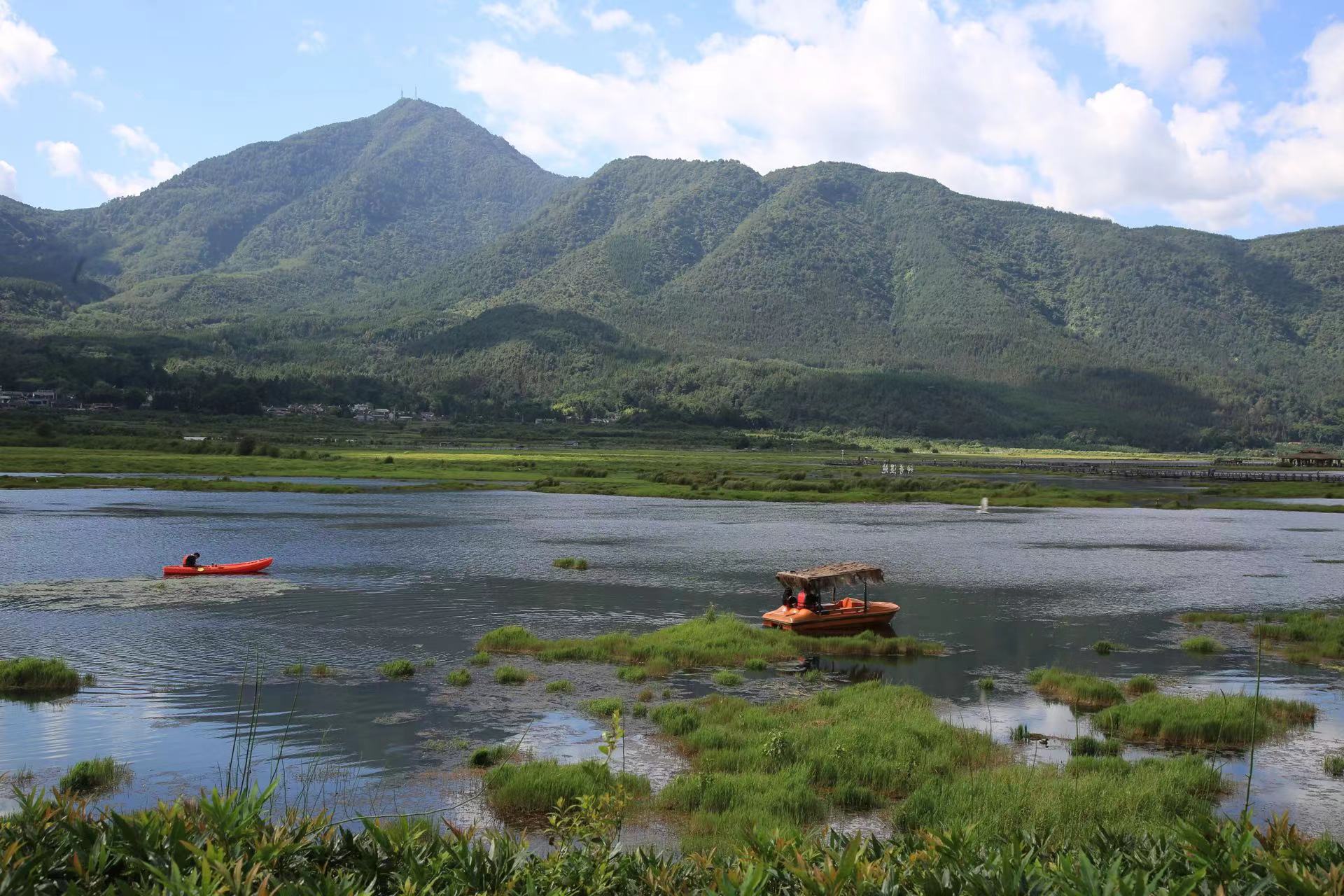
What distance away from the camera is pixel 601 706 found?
24.2 meters

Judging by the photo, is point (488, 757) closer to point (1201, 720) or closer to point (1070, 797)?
point (1070, 797)

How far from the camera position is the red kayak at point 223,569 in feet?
145

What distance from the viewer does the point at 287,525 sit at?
6725 cm

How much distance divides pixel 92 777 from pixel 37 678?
30.7ft

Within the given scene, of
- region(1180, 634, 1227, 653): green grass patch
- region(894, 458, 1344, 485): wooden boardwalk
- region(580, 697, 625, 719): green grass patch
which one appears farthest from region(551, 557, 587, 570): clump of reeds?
region(894, 458, 1344, 485): wooden boardwalk

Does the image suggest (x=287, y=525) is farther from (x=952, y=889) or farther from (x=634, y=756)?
(x=952, y=889)

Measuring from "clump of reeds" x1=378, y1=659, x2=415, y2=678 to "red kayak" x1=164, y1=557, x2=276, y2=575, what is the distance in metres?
20.1

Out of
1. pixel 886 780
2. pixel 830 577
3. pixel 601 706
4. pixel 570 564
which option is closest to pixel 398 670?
pixel 601 706

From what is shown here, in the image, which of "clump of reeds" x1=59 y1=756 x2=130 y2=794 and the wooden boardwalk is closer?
"clump of reeds" x1=59 y1=756 x2=130 y2=794

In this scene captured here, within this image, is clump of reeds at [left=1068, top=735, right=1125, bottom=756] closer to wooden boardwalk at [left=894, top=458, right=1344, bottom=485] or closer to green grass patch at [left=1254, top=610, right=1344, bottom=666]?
green grass patch at [left=1254, top=610, right=1344, bottom=666]

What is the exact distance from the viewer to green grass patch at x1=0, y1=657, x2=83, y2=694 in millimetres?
25047

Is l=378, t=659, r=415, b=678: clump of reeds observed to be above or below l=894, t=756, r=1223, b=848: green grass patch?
below

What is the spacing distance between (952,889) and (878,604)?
28992 mm

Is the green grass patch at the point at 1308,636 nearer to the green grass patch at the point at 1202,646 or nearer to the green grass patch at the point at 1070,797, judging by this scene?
the green grass patch at the point at 1202,646
